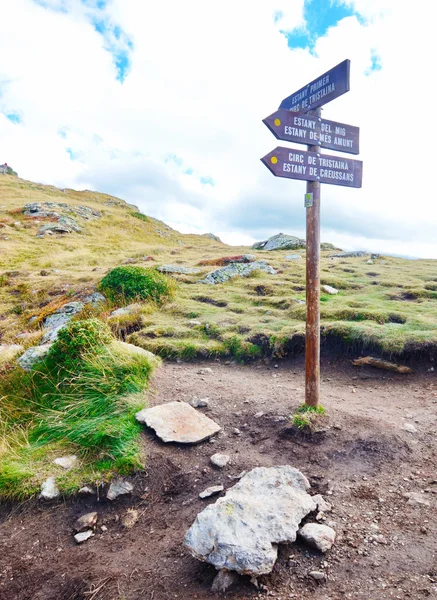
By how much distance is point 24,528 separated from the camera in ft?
15.9

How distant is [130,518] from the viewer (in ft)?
15.8

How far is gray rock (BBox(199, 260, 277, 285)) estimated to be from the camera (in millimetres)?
16359

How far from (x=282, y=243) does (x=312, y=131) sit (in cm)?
2486

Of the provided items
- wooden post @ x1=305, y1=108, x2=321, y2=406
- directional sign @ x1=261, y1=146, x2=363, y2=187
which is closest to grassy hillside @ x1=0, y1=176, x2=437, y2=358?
wooden post @ x1=305, y1=108, x2=321, y2=406

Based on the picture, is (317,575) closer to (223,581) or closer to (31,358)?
(223,581)

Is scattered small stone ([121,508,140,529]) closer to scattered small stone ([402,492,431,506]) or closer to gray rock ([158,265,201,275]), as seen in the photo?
scattered small stone ([402,492,431,506])

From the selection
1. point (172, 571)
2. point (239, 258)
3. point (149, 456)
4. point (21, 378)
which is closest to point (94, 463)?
point (149, 456)

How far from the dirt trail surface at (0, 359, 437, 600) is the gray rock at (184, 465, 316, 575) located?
23 cm

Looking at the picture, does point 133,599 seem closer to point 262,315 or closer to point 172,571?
point 172,571

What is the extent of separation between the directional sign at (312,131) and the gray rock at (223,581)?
5244 mm

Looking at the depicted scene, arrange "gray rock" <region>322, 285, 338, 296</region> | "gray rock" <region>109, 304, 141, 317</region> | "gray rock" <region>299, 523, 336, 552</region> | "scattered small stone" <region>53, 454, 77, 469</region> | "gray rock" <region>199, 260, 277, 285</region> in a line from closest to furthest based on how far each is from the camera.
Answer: "gray rock" <region>299, 523, 336, 552</region> < "scattered small stone" <region>53, 454, 77, 469</region> < "gray rock" <region>109, 304, 141, 317</region> < "gray rock" <region>322, 285, 338, 296</region> < "gray rock" <region>199, 260, 277, 285</region>

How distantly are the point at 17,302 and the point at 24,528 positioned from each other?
1424 centimetres

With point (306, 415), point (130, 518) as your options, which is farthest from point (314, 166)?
point (130, 518)

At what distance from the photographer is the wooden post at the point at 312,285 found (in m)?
5.97
